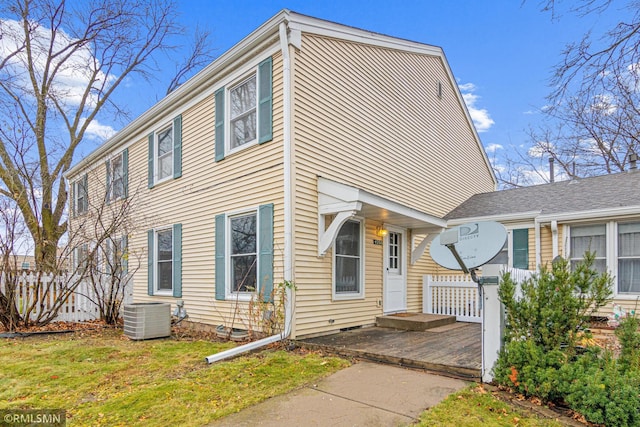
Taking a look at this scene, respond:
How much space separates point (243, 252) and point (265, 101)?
2.74 metres

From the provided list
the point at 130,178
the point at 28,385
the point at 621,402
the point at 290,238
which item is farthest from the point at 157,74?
the point at 621,402

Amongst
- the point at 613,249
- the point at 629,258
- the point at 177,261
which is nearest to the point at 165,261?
the point at 177,261

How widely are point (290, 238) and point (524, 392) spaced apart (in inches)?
146

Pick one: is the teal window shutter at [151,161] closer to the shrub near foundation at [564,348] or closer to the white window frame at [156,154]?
the white window frame at [156,154]

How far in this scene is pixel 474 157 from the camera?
1354 cm

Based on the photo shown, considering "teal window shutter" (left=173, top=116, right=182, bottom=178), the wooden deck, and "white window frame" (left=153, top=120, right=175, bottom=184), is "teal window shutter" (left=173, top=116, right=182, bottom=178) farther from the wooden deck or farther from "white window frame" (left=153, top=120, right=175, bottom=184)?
the wooden deck

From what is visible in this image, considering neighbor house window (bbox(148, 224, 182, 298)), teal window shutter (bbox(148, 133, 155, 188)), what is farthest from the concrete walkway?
teal window shutter (bbox(148, 133, 155, 188))

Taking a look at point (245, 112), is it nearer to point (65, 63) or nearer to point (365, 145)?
point (365, 145)

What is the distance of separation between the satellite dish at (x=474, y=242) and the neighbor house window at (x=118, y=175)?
9.35 m

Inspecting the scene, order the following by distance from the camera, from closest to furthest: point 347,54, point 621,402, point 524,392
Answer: point 621,402 < point 524,392 < point 347,54

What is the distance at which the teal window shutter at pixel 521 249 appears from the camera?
920cm

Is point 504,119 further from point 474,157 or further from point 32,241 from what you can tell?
point 32,241

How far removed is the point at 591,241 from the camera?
324 inches

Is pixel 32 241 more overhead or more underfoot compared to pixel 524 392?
more overhead
